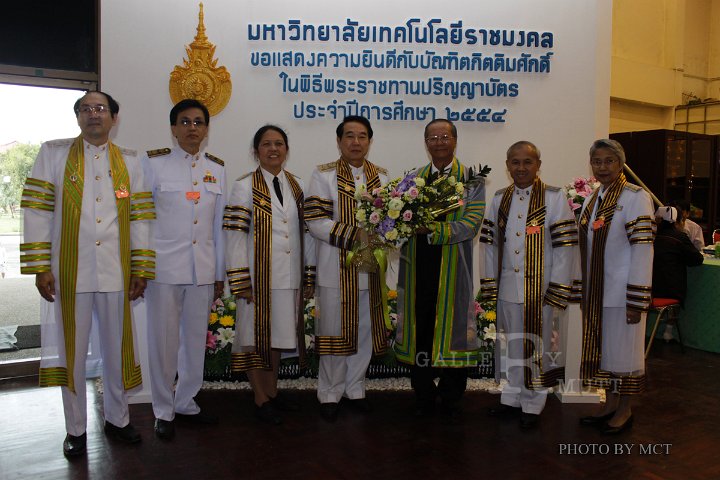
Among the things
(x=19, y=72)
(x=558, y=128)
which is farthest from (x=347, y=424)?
(x=19, y=72)

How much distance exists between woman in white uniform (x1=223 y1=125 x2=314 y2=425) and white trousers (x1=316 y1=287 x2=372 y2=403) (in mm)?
200

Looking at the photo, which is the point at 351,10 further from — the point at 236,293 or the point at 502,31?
the point at 236,293

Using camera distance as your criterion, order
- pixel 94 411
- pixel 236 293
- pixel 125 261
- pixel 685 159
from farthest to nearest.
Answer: pixel 685 159
pixel 94 411
pixel 236 293
pixel 125 261

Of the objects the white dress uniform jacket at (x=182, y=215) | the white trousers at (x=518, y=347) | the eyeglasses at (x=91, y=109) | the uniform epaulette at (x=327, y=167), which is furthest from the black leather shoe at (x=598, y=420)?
the eyeglasses at (x=91, y=109)

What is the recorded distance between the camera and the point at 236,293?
3.90 m

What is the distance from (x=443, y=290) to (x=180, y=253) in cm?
168

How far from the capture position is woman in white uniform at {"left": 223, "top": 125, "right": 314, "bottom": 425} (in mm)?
3930

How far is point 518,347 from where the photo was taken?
160 inches

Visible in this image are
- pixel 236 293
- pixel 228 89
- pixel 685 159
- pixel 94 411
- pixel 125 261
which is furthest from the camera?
pixel 685 159

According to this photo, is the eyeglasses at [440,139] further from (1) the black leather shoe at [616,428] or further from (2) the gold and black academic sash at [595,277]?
(1) the black leather shoe at [616,428]

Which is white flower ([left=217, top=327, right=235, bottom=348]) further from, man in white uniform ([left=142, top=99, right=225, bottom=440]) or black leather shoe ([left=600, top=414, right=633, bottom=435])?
black leather shoe ([left=600, top=414, right=633, bottom=435])

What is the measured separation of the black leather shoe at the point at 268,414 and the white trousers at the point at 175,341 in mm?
421

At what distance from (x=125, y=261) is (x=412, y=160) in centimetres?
270

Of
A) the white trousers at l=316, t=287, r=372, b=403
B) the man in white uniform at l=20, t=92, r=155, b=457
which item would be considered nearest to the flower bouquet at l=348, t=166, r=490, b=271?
the white trousers at l=316, t=287, r=372, b=403
